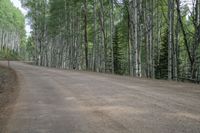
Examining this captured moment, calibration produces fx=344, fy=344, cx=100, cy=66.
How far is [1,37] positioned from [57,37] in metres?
30.7

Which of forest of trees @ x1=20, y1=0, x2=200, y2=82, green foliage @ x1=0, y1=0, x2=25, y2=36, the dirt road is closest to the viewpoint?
the dirt road

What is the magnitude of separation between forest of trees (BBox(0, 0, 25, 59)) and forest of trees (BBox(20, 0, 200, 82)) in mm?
17324

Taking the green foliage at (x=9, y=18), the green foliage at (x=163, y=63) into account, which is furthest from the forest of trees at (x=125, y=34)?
the green foliage at (x=9, y=18)

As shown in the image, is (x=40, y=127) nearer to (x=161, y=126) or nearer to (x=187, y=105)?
(x=161, y=126)

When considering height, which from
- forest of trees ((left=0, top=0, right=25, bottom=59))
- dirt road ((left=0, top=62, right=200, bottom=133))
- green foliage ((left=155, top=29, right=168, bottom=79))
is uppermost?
forest of trees ((left=0, top=0, right=25, bottom=59))

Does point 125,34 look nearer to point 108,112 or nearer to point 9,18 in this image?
point 108,112

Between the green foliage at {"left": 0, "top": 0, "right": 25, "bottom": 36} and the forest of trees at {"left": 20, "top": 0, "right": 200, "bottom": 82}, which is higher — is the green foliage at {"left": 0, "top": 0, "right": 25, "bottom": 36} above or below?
above

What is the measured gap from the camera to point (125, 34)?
1658 inches

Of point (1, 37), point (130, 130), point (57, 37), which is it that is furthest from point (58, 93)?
point (1, 37)

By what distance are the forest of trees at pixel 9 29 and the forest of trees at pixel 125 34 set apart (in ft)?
56.8

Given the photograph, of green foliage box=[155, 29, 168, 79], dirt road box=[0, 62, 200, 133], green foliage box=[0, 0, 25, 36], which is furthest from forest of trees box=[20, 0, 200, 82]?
green foliage box=[0, 0, 25, 36]

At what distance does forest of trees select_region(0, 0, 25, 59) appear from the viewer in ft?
242

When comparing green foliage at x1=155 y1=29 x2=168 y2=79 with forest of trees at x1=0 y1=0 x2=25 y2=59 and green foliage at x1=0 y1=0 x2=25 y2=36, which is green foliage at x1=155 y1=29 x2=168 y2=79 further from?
green foliage at x1=0 y1=0 x2=25 y2=36

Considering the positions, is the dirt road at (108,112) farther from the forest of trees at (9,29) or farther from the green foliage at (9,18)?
the green foliage at (9,18)
